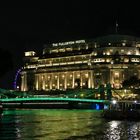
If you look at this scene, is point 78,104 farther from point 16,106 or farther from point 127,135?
point 127,135

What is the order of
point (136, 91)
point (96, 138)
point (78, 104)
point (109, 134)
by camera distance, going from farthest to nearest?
point (136, 91), point (78, 104), point (109, 134), point (96, 138)

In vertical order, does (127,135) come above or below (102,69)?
below

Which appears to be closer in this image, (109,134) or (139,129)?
(109,134)

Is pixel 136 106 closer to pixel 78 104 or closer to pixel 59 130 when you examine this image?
pixel 59 130

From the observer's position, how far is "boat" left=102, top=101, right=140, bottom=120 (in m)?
94.3

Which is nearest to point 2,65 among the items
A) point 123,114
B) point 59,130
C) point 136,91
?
point 123,114

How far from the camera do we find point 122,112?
96062 mm

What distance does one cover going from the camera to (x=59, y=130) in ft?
225

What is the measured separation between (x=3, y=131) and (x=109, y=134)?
466 inches

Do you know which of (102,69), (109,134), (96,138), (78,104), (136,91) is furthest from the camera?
(102,69)

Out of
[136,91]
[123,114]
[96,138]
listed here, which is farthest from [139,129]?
[136,91]

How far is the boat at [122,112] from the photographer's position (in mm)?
94350

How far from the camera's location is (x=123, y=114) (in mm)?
95375

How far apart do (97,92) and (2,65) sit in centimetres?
6847
